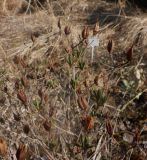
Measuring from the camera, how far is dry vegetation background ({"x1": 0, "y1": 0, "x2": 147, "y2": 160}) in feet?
5.46

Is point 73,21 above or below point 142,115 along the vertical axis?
above

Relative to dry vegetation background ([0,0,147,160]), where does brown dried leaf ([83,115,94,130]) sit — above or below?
above

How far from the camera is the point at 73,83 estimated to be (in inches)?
70.8

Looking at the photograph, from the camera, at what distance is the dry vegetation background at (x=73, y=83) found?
1.66 meters

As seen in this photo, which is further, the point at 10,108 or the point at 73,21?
the point at 73,21

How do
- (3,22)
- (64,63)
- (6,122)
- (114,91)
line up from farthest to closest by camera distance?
(3,22) → (64,63) → (114,91) → (6,122)

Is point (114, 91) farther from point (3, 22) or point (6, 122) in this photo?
point (3, 22)

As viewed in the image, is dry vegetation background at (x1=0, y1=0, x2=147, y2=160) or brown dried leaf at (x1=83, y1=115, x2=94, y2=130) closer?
brown dried leaf at (x1=83, y1=115, x2=94, y2=130)

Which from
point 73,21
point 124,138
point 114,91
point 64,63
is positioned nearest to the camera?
point 124,138

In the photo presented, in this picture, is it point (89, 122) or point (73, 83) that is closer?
point (89, 122)

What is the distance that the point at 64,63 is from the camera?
2623 mm

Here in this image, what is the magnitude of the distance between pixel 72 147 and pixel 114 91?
2.17 ft

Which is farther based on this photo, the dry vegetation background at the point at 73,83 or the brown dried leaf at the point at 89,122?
the dry vegetation background at the point at 73,83

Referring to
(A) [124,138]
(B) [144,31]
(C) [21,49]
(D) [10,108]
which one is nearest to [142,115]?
(A) [124,138]
